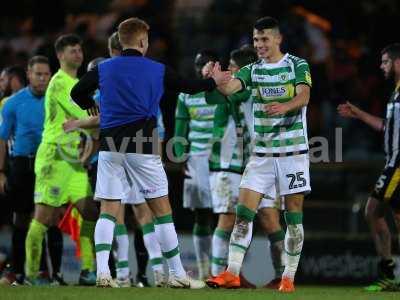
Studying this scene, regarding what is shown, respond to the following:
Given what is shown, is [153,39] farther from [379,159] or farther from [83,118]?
[83,118]

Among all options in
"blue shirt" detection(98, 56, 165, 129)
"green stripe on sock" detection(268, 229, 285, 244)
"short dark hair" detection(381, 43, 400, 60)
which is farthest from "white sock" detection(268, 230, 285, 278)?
"blue shirt" detection(98, 56, 165, 129)

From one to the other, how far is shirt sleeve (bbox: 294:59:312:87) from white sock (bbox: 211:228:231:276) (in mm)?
2919

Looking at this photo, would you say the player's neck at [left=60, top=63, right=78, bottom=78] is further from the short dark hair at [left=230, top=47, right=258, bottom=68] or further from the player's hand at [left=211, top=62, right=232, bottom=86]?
the player's hand at [left=211, top=62, right=232, bottom=86]

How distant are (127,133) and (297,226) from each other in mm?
1778

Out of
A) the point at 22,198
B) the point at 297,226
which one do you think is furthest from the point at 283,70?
the point at 22,198

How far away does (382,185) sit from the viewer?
1160 cm

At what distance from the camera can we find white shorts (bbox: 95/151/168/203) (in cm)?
990

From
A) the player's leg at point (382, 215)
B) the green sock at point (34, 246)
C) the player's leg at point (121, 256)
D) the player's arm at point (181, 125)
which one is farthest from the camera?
the player's arm at point (181, 125)

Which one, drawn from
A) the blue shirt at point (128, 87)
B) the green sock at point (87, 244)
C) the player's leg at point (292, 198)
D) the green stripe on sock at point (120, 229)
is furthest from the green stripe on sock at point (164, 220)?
the green sock at point (87, 244)

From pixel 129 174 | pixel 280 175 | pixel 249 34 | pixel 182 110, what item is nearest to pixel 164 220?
pixel 129 174

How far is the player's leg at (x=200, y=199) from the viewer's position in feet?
43.5

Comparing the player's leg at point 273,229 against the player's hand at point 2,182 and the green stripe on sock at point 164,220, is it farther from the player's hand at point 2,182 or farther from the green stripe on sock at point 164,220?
the player's hand at point 2,182

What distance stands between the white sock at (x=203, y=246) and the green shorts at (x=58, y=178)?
1.91 m

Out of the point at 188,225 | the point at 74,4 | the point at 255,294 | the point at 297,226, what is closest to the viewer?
the point at 255,294
